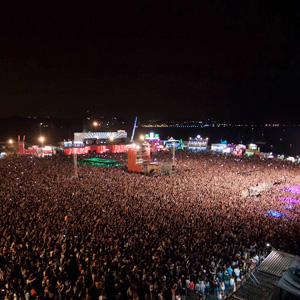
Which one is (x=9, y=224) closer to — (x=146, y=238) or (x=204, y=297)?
(x=146, y=238)

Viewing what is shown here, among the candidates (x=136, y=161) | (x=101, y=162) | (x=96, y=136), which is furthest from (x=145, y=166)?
(x=96, y=136)

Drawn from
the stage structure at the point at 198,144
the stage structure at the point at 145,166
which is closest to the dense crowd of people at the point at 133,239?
the stage structure at the point at 145,166

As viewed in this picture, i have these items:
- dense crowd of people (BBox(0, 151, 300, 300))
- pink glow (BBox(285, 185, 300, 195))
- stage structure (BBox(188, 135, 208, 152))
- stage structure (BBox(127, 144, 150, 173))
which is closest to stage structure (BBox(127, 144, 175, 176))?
stage structure (BBox(127, 144, 150, 173))

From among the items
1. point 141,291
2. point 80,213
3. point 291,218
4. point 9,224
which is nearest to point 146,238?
point 141,291

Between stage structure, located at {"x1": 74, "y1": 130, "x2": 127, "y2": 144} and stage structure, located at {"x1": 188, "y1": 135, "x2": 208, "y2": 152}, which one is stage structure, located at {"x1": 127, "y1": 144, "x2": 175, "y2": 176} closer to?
stage structure, located at {"x1": 74, "y1": 130, "x2": 127, "y2": 144}

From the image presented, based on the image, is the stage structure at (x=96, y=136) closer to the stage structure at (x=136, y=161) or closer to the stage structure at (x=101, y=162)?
the stage structure at (x=101, y=162)

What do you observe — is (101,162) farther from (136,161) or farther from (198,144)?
(198,144)

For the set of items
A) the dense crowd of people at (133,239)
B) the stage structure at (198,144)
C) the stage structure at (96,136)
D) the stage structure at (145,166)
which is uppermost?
the stage structure at (96,136)

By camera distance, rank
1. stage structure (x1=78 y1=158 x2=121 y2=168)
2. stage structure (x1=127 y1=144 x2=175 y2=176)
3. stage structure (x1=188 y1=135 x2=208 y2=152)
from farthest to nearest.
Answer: stage structure (x1=188 y1=135 x2=208 y2=152)
stage structure (x1=78 y1=158 x2=121 y2=168)
stage structure (x1=127 y1=144 x2=175 y2=176)
